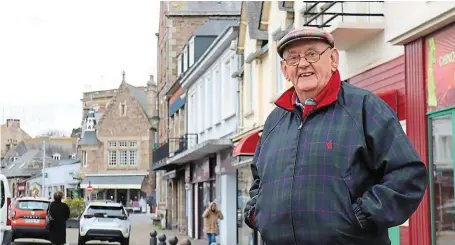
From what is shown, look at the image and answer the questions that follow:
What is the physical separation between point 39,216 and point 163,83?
66.5ft

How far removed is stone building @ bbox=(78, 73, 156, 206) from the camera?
2938 inches

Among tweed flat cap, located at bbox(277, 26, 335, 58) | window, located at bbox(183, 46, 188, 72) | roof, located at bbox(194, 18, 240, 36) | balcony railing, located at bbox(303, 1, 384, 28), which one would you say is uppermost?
roof, located at bbox(194, 18, 240, 36)

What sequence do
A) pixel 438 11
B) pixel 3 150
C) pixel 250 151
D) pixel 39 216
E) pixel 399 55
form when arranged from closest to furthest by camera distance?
pixel 438 11 < pixel 399 55 < pixel 250 151 < pixel 39 216 < pixel 3 150

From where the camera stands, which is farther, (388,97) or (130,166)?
(130,166)

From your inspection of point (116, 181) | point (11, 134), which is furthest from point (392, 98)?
point (11, 134)

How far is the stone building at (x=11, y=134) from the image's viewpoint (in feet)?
430

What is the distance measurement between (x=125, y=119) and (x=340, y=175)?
7294 centimetres

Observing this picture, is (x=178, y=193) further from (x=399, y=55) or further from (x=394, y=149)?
(x=394, y=149)

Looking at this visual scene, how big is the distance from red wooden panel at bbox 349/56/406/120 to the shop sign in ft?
2.80

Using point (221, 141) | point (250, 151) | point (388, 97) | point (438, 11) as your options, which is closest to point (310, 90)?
point (438, 11)

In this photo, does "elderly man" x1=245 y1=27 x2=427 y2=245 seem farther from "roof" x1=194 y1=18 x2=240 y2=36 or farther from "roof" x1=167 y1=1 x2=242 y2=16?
"roof" x1=167 y1=1 x2=242 y2=16

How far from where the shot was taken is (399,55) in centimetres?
1013

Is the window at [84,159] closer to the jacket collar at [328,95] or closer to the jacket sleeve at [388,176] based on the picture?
the jacket collar at [328,95]

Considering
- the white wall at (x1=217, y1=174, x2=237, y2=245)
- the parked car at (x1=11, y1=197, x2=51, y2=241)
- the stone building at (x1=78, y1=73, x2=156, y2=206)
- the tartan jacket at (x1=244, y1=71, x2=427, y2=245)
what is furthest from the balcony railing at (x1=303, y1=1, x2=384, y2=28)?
the stone building at (x1=78, y1=73, x2=156, y2=206)
